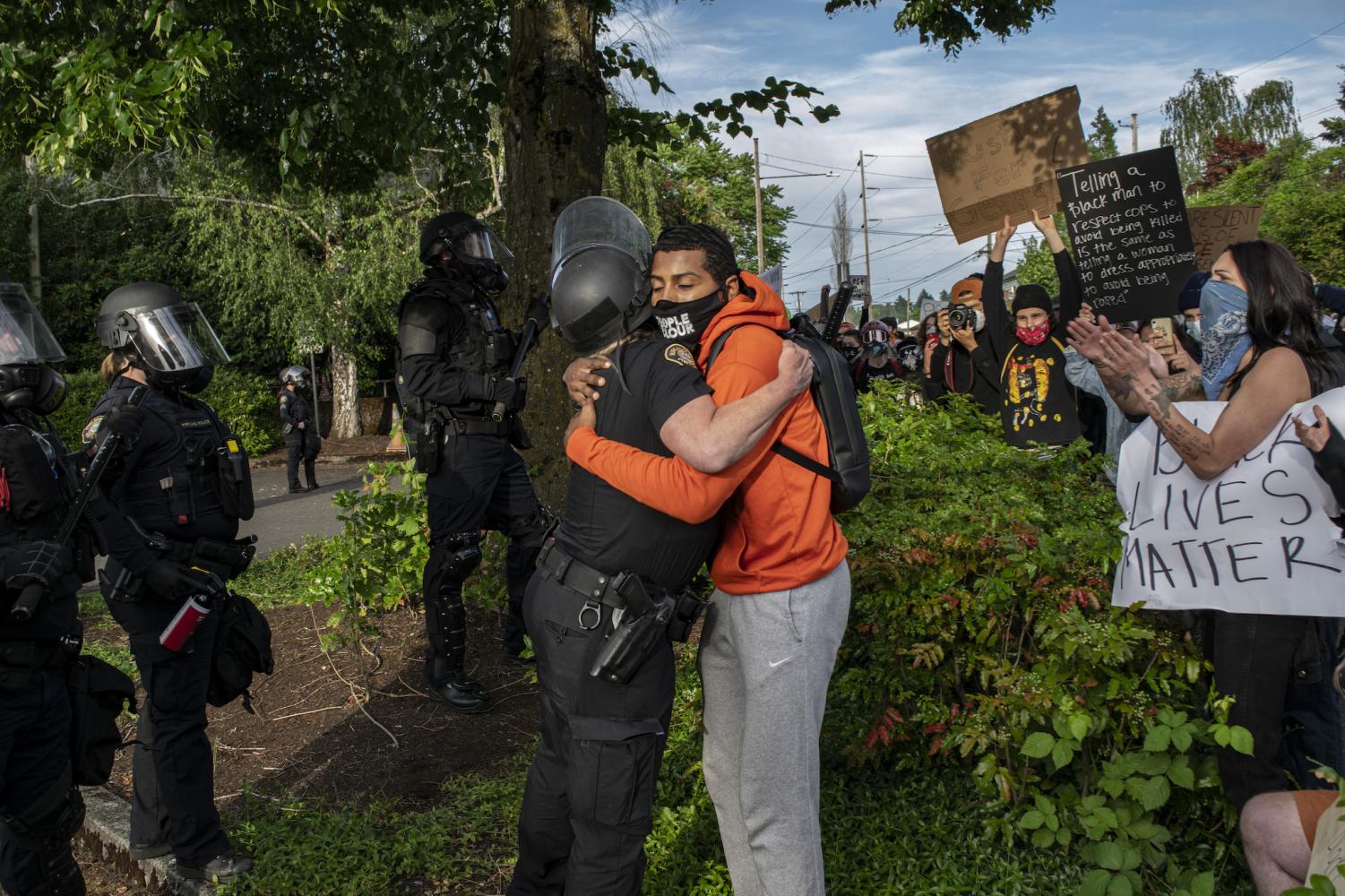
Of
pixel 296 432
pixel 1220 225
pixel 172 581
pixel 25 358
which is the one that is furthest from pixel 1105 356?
pixel 296 432

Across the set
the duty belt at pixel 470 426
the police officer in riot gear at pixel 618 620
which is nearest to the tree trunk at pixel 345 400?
the duty belt at pixel 470 426

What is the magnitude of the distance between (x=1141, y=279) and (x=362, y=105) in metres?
5.85

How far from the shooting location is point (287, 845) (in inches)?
151

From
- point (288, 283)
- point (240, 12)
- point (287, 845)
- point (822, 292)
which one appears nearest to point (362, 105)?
point (240, 12)

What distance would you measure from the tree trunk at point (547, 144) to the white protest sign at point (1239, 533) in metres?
3.88

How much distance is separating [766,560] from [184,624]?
2.21m

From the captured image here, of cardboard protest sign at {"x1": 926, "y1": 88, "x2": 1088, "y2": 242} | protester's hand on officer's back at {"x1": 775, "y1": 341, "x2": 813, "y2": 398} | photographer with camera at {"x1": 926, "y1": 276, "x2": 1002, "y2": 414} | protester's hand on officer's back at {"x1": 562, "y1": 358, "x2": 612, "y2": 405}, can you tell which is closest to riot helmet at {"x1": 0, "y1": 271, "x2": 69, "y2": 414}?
protester's hand on officer's back at {"x1": 562, "y1": 358, "x2": 612, "y2": 405}

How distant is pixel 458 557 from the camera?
5.27 metres

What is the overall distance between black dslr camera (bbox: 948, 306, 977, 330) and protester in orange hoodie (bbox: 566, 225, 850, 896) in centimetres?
437

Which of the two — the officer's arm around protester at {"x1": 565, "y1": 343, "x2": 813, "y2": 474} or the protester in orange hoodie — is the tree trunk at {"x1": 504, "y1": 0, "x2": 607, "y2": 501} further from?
the officer's arm around protester at {"x1": 565, "y1": 343, "x2": 813, "y2": 474}

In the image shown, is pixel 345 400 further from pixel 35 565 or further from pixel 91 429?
pixel 35 565

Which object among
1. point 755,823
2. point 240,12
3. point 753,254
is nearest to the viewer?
point 755,823

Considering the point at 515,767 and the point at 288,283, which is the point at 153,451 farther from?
the point at 288,283

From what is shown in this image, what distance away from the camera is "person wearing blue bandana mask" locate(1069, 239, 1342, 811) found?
293cm
